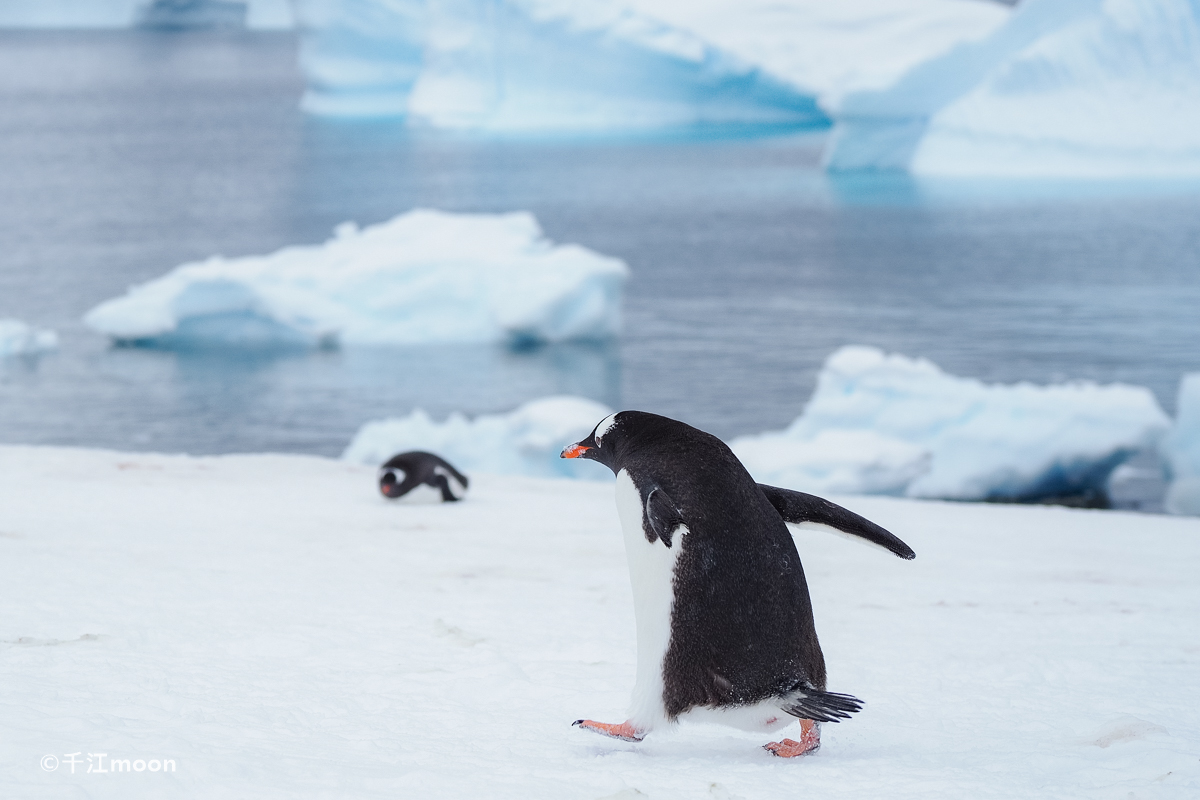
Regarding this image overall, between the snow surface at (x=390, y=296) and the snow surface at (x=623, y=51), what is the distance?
1760 centimetres

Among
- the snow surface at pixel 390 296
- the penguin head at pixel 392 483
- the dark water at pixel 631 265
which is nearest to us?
the penguin head at pixel 392 483

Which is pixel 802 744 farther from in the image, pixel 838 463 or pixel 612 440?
pixel 838 463

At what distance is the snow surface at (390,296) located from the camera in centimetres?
1527

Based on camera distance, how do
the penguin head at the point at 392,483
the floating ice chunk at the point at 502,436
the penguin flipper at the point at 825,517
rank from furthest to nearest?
the floating ice chunk at the point at 502,436 → the penguin head at the point at 392,483 → the penguin flipper at the point at 825,517

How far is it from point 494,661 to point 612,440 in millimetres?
594

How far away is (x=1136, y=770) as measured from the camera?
171 centimetres

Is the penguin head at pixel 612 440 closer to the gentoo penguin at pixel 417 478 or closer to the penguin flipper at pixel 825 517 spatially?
the penguin flipper at pixel 825 517

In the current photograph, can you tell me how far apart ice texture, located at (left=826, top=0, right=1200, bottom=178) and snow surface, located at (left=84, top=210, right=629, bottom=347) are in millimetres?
10834

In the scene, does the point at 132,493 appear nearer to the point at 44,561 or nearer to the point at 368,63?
the point at 44,561

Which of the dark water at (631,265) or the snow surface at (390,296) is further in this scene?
the snow surface at (390,296)

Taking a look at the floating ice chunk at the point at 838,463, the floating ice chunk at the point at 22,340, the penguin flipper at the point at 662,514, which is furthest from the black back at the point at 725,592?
the floating ice chunk at the point at 22,340

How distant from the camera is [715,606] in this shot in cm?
178

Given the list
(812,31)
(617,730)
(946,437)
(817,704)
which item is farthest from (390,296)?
(812,31)

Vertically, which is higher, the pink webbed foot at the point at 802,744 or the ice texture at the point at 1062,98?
the ice texture at the point at 1062,98
